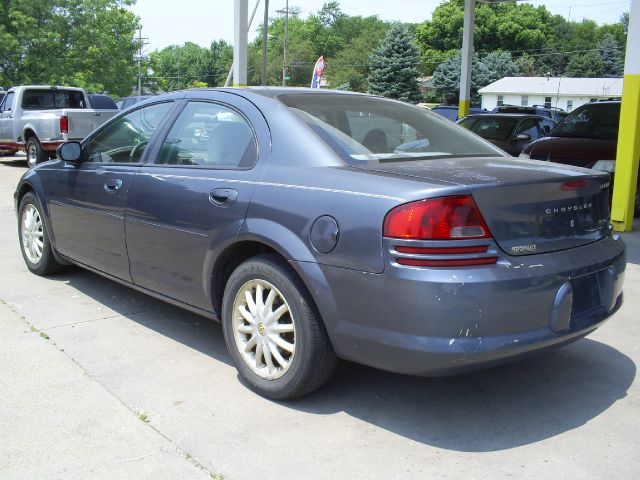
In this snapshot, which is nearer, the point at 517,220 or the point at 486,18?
the point at 517,220

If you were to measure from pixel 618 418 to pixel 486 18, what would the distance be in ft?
295

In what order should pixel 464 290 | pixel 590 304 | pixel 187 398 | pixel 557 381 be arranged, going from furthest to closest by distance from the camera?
pixel 557 381, pixel 187 398, pixel 590 304, pixel 464 290

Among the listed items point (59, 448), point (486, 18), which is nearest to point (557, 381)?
point (59, 448)

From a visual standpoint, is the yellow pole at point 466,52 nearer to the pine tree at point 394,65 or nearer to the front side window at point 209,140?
the front side window at point 209,140

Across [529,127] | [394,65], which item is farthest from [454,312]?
[394,65]

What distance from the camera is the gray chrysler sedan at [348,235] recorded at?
A: 3.00 meters

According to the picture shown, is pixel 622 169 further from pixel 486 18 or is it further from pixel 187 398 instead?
pixel 486 18

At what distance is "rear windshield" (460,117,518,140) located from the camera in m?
13.2

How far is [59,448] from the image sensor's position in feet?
10.2

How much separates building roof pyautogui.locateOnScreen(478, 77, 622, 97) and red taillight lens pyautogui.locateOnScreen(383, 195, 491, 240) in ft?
228

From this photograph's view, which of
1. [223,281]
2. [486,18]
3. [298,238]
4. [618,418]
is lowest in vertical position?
[618,418]

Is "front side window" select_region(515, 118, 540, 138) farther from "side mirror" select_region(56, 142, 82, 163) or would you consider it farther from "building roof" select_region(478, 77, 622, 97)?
"building roof" select_region(478, 77, 622, 97)

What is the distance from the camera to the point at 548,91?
69.4m

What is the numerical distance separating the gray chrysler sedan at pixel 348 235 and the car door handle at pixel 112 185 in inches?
0.5
